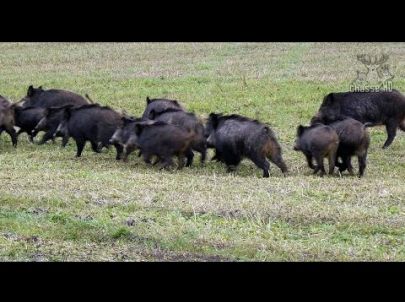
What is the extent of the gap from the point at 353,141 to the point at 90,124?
5.18 metres

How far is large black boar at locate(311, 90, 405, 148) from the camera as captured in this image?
18.0 metres

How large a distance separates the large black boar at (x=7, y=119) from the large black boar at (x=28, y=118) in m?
0.44

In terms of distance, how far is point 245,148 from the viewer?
15.0 m

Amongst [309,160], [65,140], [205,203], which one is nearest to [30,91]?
[65,140]

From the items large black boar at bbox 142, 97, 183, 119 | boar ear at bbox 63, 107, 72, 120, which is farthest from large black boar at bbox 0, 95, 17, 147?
large black boar at bbox 142, 97, 183, 119

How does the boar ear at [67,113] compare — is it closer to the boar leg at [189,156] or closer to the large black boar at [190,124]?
the large black boar at [190,124]

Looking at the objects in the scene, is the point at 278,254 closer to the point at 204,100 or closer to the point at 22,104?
the point at 22,104

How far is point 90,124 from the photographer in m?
16.5

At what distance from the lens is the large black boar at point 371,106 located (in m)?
18.0

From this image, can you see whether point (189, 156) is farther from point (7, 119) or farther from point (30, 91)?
point (30, 91)

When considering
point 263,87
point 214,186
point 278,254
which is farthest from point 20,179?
point 263,87

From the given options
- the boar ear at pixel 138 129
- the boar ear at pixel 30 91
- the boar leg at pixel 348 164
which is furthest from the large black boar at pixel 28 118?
the boar leg at pixel 348 164

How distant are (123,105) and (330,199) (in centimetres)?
1139

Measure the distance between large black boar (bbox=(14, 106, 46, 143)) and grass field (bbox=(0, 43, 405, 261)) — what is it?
13.9 inches
